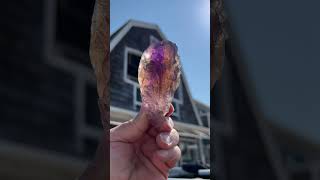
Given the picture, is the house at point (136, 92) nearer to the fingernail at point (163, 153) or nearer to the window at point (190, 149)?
the window at point (190, 149)

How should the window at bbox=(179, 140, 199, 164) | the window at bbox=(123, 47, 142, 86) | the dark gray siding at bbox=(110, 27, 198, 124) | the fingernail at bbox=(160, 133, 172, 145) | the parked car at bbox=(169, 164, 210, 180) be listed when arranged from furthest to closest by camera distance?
the window at bbox=(179, 140, 199, 164)
the dark gray siding at bbox=(110, 27, 198, 124)
the window at bbox=(123, 47, 142, 86)
the parked car at bbox=(169, 164, 210, 180)
the fingernail at bbox=(160, 133, 172, 145)

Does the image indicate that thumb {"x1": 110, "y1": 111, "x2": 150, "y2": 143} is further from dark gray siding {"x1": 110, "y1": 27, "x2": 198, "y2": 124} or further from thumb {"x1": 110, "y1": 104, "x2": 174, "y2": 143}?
dark gray siding {"x1": 110, "y1": 27, "x2": 198, "y2": 124}

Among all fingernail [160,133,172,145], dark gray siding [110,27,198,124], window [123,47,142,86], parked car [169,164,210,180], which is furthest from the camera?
dark gray siding [110,27,198,124]

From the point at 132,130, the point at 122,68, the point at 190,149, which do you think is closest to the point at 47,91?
the point at 132,130

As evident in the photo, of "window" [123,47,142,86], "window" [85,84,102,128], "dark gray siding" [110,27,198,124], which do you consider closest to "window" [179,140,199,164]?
"dark gray siding" [110,27,198,124]

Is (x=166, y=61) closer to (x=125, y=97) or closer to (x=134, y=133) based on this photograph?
(x=134, y=133)

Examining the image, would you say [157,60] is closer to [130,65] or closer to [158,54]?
[158,54]
